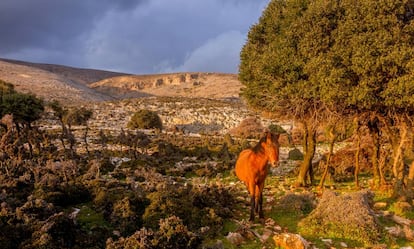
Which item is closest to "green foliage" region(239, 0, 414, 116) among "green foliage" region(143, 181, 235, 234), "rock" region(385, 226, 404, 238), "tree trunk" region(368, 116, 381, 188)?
"tree trunk" region(368, 116, 381, 188)

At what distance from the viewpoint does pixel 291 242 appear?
10039 millimetres

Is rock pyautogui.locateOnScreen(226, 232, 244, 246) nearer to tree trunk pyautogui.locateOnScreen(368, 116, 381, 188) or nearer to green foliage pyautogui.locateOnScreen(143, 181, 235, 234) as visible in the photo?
green foliage pyautogui.locateOnScreen(143, 181, 235, 234)

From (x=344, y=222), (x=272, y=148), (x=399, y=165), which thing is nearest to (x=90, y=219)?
(x=272, y=148)

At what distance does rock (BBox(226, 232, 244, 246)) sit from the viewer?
35.0ft

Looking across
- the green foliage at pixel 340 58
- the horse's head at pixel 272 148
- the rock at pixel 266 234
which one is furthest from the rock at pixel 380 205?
the rock at pixel 266 234

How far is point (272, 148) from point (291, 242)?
3.32 metres

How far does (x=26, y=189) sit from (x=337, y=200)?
11612mm

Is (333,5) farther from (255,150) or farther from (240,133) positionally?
(240,133)

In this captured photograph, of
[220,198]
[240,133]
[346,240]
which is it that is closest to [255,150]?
[220,198]

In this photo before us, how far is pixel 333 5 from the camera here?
51.3ft

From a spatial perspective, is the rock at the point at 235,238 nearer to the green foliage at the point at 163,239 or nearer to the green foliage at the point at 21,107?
the green foliage at the point at 163,239

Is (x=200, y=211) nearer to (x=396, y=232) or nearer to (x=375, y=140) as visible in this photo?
(x=396, y=232)

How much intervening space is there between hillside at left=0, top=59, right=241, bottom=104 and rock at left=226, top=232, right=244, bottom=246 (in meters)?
101

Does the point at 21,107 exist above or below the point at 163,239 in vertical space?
above
